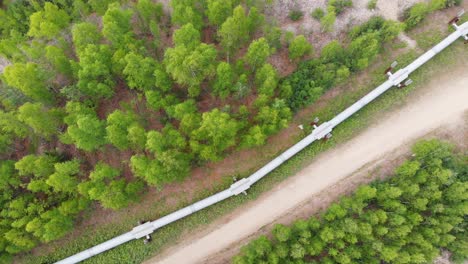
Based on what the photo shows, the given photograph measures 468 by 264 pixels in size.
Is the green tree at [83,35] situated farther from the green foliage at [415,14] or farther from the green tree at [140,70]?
the green foliage at [415,14]

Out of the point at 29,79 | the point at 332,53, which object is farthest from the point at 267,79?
the point at 29,79

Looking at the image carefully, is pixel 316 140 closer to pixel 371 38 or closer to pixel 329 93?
pixel 329 93

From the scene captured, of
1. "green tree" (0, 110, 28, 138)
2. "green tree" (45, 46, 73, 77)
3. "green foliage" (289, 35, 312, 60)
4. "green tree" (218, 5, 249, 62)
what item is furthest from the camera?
"green foliage" (289, 35, 312, 60)

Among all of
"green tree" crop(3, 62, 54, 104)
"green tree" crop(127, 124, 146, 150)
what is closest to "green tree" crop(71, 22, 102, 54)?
"green tree" crop(3, 62, 54, 104)

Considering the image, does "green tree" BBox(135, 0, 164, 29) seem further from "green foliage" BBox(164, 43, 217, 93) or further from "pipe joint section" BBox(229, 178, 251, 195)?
"pipe joint section" BBox(229, 178, 251, 195)

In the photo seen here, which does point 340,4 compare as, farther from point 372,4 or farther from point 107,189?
point 107,189

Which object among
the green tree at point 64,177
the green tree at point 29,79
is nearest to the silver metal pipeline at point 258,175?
the green tree at point 64,177

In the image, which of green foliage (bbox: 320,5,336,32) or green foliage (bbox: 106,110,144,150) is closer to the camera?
green foliage (bbox: 106,110,144,150)
